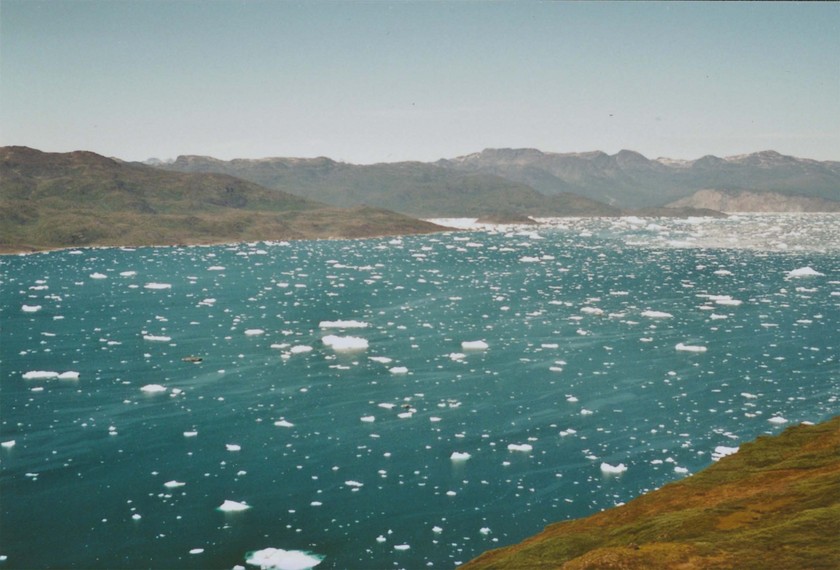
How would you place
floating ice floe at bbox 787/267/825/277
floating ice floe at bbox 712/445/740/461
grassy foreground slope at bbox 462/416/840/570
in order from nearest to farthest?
grassy foreground slope at bbox 462/416/840/570, floating ice floe at bbox 712/445/740/461, floating ice floe at bbox 787/267/825/277

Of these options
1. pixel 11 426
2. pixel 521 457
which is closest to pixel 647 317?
pixel 521 457

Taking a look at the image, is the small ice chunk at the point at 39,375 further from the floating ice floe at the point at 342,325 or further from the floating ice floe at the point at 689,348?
the floating ice floe at the point at 689,348

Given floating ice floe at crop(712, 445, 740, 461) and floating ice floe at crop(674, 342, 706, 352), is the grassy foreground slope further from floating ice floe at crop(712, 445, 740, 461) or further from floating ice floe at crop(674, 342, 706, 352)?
floating ice floe at crop(674, 342, 706, 352)

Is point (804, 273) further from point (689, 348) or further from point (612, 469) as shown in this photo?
point (612, 469)

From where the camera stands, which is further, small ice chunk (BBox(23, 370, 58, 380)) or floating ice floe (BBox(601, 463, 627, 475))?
small ice chunk (BBox(23, 370, 58, 380))

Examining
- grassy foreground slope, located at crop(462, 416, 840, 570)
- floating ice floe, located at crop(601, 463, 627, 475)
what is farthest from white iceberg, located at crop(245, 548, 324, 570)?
floating ice floe, located at crop(601, 463, 627, 475)

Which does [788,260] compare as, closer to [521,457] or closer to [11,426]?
[521,457]

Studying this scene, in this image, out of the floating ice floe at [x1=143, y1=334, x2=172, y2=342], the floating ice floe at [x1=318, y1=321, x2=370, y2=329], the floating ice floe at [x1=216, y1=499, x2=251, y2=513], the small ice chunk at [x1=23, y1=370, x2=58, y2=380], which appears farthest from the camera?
the floating ice floe at [x1=318, y1=321, x2=370, y2=329]
